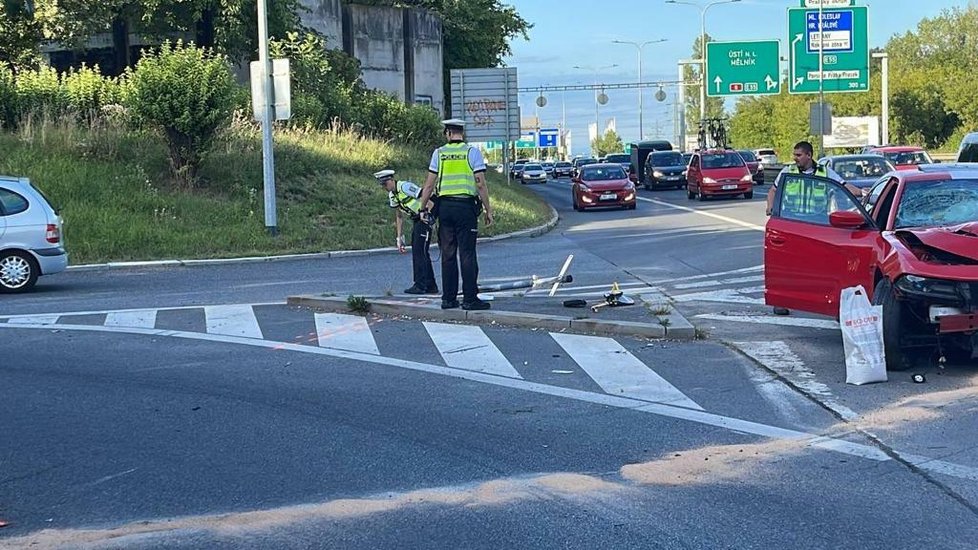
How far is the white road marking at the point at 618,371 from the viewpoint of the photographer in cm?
813

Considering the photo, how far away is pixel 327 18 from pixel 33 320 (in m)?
32.8

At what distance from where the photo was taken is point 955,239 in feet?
27.4

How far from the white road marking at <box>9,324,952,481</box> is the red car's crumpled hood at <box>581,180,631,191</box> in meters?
24.9

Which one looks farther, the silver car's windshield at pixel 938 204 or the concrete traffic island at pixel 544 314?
the concrete traffic island at pixel 544 314

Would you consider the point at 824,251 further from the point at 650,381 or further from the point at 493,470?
the point at 493,470

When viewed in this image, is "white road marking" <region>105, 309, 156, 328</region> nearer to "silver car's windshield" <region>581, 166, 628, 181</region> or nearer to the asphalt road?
the asphalt road

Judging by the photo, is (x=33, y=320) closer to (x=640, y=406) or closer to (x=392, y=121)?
(x=640, y=406)

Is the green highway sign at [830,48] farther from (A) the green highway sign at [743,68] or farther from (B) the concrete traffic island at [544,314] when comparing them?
(B) the concrete traffic island at [544,314]

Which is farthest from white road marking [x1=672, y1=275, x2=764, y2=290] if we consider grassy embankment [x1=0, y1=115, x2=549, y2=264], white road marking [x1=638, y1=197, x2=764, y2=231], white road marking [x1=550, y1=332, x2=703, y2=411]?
white road marking [x1=638, y1=197, x2=764, y2=231]

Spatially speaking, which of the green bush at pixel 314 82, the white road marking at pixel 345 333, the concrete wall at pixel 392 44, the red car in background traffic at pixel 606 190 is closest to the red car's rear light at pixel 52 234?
the white road marking at pixel 345 333

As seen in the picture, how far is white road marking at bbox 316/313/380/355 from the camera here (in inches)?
411

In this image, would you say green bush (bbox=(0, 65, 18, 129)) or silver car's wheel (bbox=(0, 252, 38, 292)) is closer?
silver car's wheel (bbox=(0, 252, 38, 292))

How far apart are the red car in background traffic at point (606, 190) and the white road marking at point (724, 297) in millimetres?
20982

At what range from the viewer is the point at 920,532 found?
5180 millimetres
